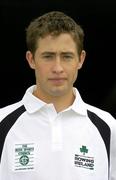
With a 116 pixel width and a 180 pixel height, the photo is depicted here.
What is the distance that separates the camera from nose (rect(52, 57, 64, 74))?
8.11 feet


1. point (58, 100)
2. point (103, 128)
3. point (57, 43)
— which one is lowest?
point (103, 128)

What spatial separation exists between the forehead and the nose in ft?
0.16

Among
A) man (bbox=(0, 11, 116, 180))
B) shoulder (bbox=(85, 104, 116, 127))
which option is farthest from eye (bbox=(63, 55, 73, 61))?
shoulder (bbox=(85, 104, 116, 127))

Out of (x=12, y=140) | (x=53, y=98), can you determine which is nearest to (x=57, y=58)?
(x=53, y=98)

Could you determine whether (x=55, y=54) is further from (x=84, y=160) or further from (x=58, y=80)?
(x=84, y=160)

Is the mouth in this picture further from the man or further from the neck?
the neck

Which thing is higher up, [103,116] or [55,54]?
[55,54]

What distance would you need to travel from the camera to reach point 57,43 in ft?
8.23

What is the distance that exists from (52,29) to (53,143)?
49cm

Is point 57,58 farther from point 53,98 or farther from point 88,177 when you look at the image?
point 88,177

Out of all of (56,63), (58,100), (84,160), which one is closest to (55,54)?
(56,63)

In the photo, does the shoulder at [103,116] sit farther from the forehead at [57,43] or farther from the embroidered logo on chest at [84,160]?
the forehead at [57,43]

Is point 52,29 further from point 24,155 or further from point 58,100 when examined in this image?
point 24,155

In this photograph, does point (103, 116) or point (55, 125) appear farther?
point (103, 116)
